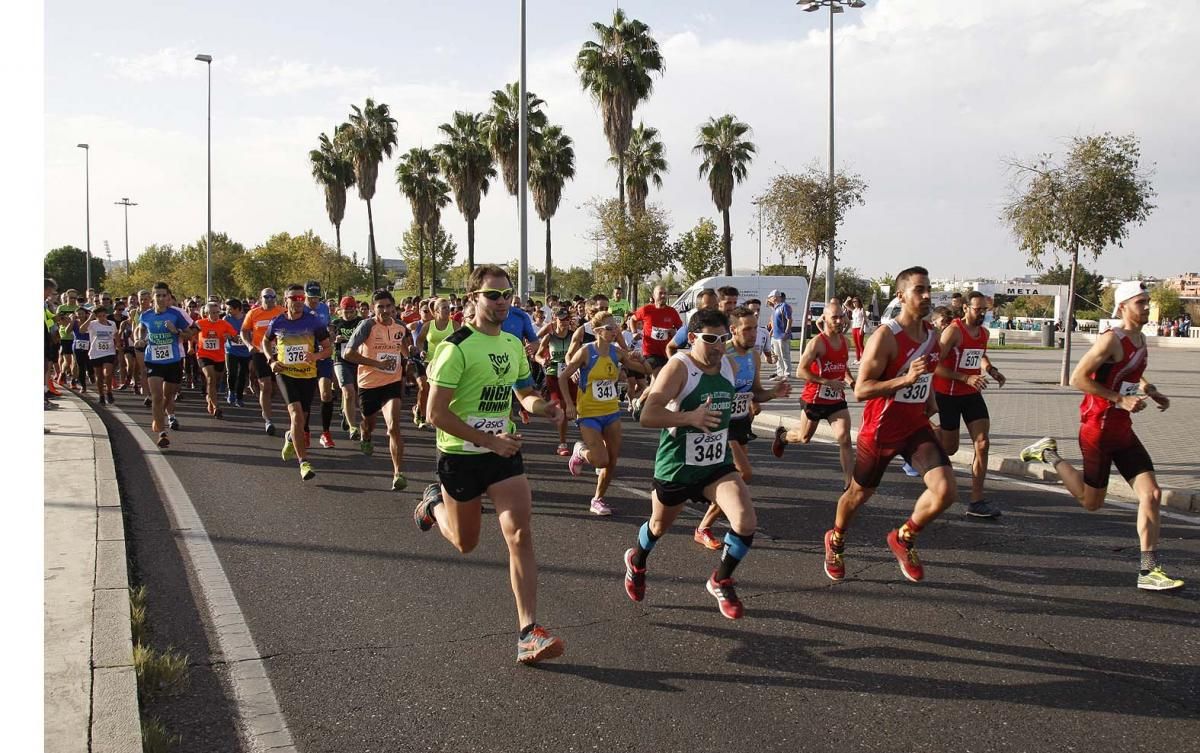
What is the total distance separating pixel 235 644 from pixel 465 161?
44891 millimetres

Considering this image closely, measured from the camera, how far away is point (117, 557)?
19.4 feet

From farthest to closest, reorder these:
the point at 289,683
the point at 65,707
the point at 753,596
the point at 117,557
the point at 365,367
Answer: the point at 365,367
the point at 117,557
the point at 753,596
the point at 289,683
the point at 65,707

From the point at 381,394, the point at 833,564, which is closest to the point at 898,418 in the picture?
the point at 833,564

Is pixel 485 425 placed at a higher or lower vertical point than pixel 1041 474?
higher

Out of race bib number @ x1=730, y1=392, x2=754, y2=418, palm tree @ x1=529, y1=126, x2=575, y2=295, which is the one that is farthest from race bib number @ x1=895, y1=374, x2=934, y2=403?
palm tree @ x1=529, y1=126, x2=575, y2=295

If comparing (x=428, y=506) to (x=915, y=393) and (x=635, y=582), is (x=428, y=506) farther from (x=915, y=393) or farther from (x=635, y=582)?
(x=915, y=393)

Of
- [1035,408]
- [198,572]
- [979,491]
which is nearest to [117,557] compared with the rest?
[198,572]

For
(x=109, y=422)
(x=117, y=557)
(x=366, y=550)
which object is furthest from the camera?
(x=109, y=422)

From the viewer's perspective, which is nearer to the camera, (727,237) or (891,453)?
(891,453)

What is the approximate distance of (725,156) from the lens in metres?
47.3

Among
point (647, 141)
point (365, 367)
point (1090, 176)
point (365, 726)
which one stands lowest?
point (365, 726)

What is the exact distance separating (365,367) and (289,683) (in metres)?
5.62

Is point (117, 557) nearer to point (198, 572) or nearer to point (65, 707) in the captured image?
point (198, 572)

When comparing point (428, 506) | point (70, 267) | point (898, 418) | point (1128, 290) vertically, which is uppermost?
point (70, 267)
